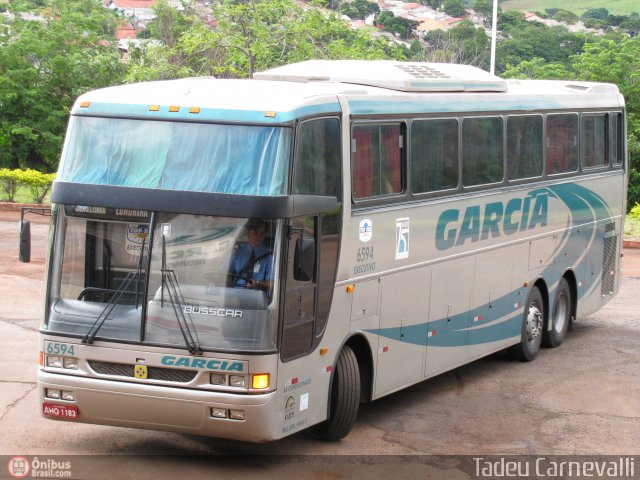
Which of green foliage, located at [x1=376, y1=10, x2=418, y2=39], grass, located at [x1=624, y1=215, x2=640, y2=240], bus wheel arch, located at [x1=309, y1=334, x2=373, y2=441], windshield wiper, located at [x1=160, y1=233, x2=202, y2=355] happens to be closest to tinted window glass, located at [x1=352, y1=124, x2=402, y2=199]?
bus wheel arch, located at [x1=309, y1=334, x2=373, y2=441]

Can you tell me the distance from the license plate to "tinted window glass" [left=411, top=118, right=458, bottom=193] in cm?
414

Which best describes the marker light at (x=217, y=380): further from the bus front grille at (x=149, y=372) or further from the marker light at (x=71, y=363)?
the marker light at (x=71, y=363)

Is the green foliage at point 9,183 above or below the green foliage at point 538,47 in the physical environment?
below

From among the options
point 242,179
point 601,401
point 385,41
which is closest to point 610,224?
point 601,401

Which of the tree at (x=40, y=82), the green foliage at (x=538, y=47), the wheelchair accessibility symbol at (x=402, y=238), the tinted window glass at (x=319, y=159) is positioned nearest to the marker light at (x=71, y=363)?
the tinted window glass at (x=319, y=159)

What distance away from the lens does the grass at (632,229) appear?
27.4 m

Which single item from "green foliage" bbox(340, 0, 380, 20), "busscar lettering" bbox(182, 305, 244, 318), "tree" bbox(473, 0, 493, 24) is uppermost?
"tree" bbox(473, 0, 493, 24)

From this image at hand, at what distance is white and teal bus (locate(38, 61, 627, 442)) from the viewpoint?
9070mm

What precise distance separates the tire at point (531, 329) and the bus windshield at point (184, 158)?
6.46 meters

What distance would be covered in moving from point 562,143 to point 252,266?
24.6 feet

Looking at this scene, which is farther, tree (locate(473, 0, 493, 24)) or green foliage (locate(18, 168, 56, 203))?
tree (locate(473, 0, 493, 24))

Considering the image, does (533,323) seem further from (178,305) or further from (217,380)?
(178,305)

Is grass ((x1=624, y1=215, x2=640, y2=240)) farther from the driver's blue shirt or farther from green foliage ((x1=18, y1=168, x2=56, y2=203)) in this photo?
the driver's blue shirt

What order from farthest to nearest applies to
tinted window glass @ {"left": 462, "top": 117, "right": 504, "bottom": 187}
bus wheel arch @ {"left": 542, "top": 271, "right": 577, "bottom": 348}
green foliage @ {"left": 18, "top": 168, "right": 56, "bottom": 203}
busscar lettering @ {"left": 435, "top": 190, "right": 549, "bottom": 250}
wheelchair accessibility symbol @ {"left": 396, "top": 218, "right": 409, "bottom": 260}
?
green foliage @ {"left": 18, "top": 168, "right": 56, "bottom": 203} → bus wheel arch @ {"left": 542, "top": 271, "right": 577, "bottom": 348} → tinted window glass @ {"left": 462, "top": 117, "right": 504, "bottom": 187} → busscar lettering @ {"left": 435, "top": 190, "right": 549, "bottom": 250} → wheelchair accessibility symbol @ {"left": 396, "top": 218, "right": 409, "bottom": 260}
